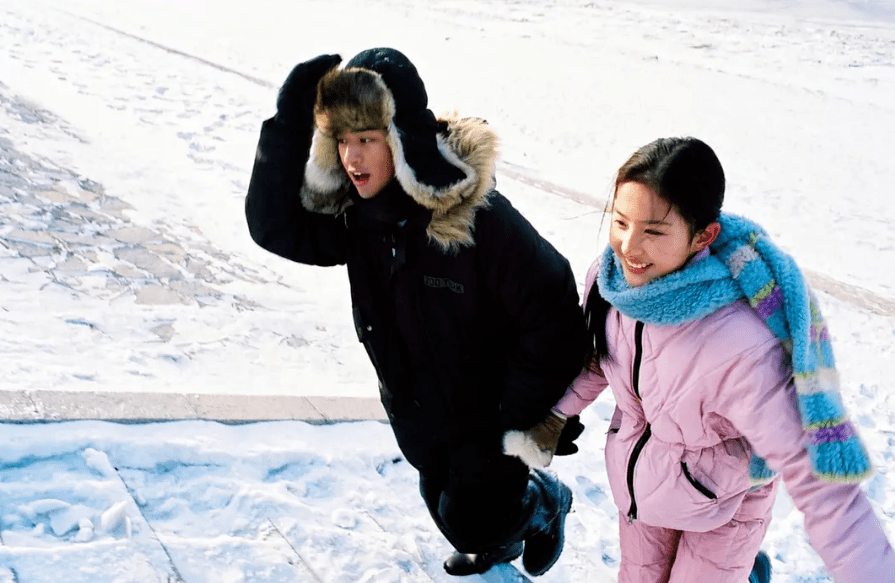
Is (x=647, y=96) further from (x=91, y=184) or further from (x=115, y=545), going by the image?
(x=115, y=545)

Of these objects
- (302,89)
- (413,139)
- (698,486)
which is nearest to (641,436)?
(698,486)

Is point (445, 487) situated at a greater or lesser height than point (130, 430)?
greater

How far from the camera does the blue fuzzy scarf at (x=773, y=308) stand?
65.6 inches

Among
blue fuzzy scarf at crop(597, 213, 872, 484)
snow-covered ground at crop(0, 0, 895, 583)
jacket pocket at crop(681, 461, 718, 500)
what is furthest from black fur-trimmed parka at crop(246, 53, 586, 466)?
snow-covered ground at crop(0, 0, 895, 583)

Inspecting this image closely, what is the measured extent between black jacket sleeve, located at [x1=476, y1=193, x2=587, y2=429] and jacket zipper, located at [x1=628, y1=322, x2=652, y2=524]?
0.25 m

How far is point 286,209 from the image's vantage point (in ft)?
7.87

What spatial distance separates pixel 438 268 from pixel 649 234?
64cm

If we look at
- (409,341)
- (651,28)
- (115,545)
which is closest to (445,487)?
(409,341)

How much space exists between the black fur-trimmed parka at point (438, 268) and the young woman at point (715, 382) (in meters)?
0.21

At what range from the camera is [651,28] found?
1424 centimetres

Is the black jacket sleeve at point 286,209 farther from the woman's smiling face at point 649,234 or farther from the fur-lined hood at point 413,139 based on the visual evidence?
the woman's smiling face at point 649,234

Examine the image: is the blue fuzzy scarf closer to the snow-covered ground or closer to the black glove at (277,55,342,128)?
the black glove at (277,55,342,128)

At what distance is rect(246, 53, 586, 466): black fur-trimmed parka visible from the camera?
2.18 meters

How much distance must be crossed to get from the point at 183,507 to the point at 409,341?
991 mm
